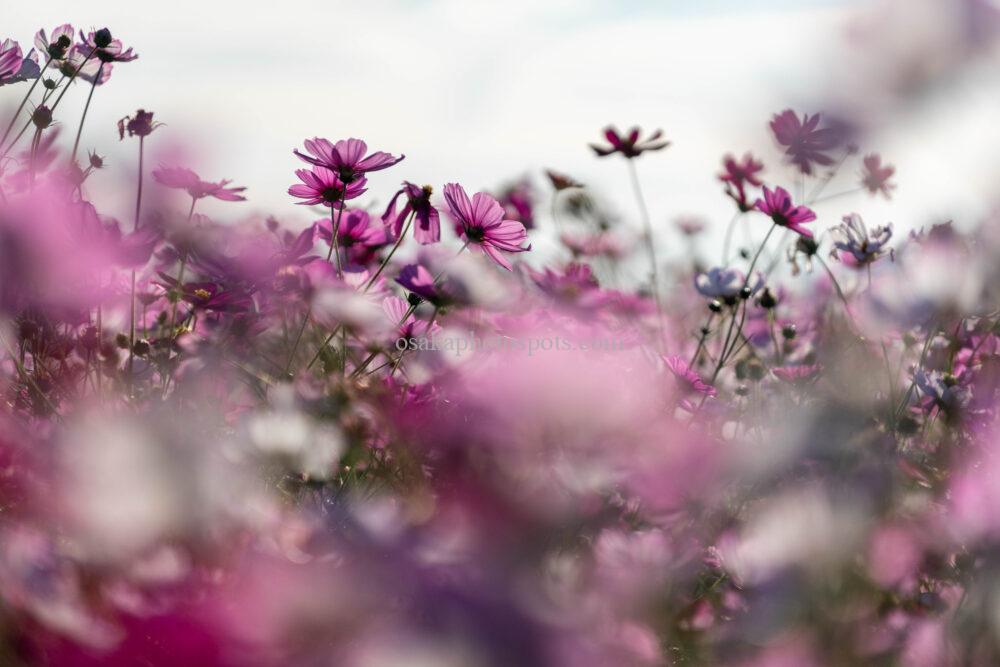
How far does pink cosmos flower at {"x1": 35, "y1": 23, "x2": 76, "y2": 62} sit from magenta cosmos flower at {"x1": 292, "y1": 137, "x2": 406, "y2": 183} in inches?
9.5

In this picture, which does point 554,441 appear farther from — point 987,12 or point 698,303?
point 698,303

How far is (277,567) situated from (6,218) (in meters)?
0.30

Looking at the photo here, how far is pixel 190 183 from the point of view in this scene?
27.5 inches

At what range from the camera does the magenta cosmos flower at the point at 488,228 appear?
0.57 m

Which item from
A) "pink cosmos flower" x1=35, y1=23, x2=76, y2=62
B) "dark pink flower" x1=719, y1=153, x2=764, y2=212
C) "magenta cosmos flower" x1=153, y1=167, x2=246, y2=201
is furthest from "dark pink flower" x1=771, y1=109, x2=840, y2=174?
"pink cosmos flower" x1=35, y1=23, x2=76, y2=62

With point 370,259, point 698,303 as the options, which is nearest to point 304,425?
point 370,259

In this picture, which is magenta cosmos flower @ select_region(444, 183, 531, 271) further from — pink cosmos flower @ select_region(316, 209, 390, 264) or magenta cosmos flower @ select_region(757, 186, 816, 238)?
magenta cosmos flower @ select_region(757, 186, 816, 238)

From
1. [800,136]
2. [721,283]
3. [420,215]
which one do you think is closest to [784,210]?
[721,283]

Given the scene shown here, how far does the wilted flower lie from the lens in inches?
26.8

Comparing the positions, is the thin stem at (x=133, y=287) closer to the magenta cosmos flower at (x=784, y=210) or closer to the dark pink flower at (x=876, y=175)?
the magenta cosmos flower at (x=784, y=210)

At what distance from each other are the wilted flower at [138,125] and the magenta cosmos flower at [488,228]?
0.24 metres

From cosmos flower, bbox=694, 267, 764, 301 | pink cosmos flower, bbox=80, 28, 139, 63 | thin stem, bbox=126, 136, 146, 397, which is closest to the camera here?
thin stem, bbox=126, 136, 146, 397

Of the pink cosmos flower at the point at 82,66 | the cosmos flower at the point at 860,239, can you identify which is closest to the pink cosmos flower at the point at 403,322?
the pink cosmos flower at the point at 82,66

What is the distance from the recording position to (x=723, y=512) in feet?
1.85
